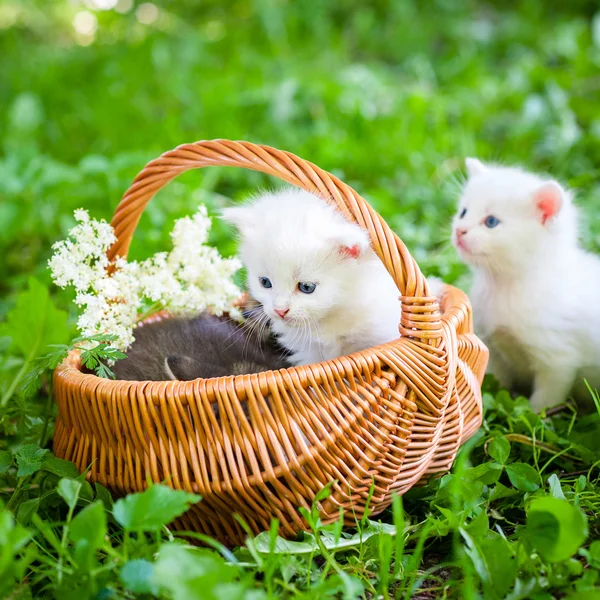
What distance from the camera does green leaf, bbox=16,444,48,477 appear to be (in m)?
1.55

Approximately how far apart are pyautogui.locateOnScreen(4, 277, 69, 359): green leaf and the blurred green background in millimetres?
721

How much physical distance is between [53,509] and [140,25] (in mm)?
5471

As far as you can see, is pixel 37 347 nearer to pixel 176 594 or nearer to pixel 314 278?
pixel 314 278

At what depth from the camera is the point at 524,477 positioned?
67.3 inches

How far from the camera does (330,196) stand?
153 cm

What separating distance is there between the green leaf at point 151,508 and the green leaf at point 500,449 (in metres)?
0.84

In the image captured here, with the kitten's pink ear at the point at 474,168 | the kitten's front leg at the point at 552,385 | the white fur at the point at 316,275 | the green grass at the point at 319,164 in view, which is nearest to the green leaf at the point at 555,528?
the green grass at the point at 319,164

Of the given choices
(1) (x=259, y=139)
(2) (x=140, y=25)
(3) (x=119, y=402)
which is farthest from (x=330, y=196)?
(2) (x=140, y=25)

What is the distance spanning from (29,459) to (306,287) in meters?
0.76

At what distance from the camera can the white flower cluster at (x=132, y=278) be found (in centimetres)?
172

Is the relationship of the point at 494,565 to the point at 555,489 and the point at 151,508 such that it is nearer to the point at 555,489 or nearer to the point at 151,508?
the point at 555,489

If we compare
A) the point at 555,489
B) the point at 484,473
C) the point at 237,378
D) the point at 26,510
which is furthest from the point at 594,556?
the point at 26,510

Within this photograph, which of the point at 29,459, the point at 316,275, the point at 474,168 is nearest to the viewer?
the point at 29,459

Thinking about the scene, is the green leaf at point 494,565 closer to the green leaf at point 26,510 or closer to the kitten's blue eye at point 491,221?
the green leaf at point 26,510
